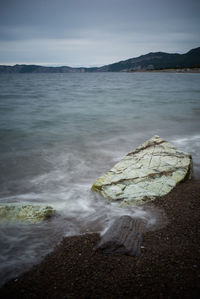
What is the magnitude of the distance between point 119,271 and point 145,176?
2.44 m

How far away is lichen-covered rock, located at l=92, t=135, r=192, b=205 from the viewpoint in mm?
4426

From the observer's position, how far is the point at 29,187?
5.52m

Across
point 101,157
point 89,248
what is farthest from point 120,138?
point 89,248

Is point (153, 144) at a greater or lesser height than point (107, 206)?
greater

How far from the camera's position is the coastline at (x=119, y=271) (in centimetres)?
239

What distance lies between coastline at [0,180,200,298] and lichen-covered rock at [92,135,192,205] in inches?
43.8

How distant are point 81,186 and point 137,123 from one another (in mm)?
8431

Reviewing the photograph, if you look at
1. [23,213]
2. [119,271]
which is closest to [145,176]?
[119,271]

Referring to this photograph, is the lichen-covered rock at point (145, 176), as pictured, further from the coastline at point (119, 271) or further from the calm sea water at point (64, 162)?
the coastline at point (119, 271)

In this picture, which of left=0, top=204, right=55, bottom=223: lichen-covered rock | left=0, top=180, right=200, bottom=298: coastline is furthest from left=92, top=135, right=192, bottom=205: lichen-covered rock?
left=0, top=204, right=55, bottom=223: lichen-covered rock

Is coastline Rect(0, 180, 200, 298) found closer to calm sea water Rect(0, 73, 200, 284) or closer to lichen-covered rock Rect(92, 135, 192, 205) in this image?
calm sea water Rect(0, 73, 200, 284)

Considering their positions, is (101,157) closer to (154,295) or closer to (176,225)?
(176,225)

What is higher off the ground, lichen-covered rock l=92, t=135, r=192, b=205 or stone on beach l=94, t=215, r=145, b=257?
lichen-covered rock l=92, t=135, r=192, b=205

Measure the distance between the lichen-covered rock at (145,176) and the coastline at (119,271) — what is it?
1113 millimetres
